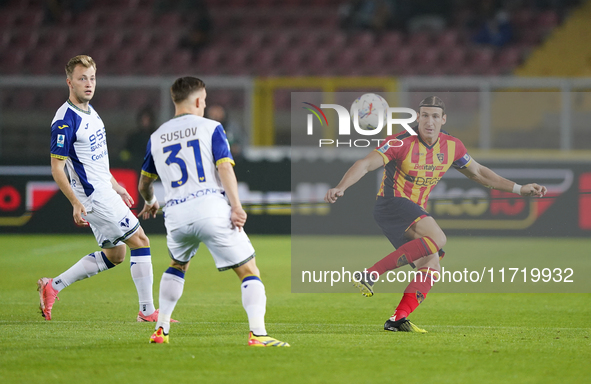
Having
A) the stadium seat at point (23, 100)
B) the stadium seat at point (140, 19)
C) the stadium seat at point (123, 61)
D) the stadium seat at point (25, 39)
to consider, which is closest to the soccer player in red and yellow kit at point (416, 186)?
the stadium seat at point (23, 100)

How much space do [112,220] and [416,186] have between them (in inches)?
97.0

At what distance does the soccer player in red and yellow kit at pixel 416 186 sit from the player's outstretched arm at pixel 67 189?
201cm

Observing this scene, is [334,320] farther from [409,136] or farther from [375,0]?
[375,0]

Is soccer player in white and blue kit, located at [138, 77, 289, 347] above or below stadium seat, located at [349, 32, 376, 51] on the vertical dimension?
below

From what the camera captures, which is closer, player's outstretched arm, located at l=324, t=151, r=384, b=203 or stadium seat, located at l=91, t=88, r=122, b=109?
player's outstretched arm, located at l=324, t=151, r=384, b=203

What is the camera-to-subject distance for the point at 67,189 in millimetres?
5961

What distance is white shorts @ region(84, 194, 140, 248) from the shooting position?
6.30 meters

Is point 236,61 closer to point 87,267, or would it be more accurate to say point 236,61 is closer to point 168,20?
point 168,20

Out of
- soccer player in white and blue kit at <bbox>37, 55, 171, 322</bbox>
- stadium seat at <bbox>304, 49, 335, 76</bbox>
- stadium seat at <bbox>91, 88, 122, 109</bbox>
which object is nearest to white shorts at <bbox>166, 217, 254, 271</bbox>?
soccer player in white and blue kit at <bbox>37, 55, 171, 322</bbox>

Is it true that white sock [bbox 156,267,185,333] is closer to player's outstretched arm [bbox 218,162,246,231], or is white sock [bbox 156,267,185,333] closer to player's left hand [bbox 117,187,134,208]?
player's outstretched arm [bbox 218,162,246,231]

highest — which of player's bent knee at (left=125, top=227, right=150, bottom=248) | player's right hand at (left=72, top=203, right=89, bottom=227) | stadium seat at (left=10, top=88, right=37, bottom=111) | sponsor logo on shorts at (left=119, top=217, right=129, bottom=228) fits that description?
stadium seat at (left=10, top=88, right=37, bottom=111)

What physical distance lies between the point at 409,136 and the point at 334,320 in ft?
5.43

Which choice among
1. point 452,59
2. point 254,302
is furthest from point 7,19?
point 254,302

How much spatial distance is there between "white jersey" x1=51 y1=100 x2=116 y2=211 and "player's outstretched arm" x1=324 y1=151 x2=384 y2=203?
5.97 ft
